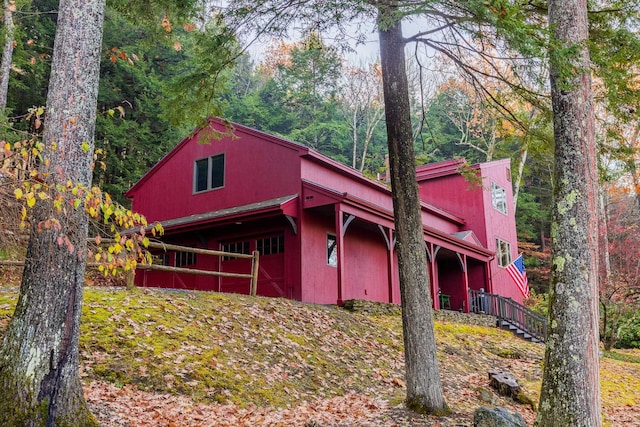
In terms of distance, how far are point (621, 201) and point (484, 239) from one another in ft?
48.4

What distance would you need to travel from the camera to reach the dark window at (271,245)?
14969 mm

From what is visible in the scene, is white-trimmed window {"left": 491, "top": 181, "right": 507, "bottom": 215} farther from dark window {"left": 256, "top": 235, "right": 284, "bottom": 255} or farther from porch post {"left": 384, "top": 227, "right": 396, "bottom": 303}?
dark window {"left": 256, "top": 235, "right": 284, "bottom": 255}

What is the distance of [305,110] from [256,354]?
1199 inches

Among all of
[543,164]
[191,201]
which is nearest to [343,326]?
[543,164]

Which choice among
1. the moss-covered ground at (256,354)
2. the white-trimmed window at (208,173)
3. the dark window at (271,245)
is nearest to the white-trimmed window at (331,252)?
the dark window at (271,245)

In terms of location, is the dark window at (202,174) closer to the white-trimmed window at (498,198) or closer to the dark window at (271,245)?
the dark window at (271,245)

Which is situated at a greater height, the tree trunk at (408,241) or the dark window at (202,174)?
the dark window at (202,174)

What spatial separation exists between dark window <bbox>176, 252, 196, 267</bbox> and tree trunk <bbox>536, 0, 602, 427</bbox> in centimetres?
1307

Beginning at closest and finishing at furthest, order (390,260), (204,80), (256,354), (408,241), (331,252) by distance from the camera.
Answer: (408,241)
(256,354)
(204,80)
(390,260)
(331,252)

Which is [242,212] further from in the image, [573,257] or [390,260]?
[573,257]

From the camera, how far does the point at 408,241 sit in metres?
7.83

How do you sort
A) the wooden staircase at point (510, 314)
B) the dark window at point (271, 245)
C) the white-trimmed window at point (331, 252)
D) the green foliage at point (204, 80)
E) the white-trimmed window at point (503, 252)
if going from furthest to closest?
1. the white-trimmed window at point (503, 252)
2. the wooden staircase at point (510, 314)
3. the white-trimmed window at point (331, 252)
4. the dark window at point (271, 245)
5. the green foliage at point (204, 80)

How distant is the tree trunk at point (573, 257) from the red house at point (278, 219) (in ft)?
26.9

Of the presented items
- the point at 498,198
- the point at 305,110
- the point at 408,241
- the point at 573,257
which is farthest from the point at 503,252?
the point at 573,257
